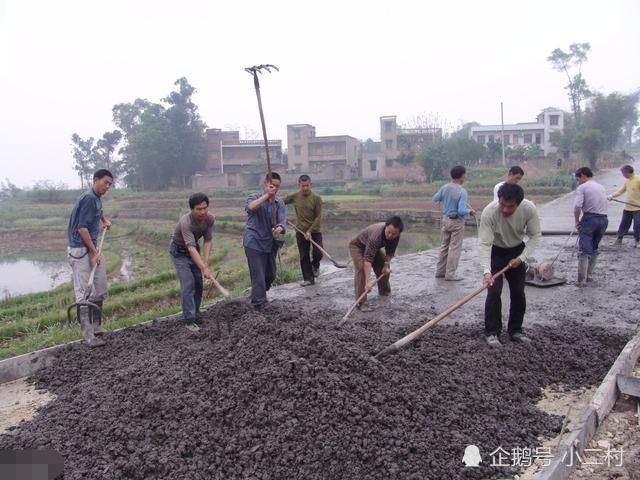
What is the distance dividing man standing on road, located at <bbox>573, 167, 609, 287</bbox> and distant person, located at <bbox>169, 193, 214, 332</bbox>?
193 inches

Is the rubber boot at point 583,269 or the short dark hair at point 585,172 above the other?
the short dark hair at point 585,172

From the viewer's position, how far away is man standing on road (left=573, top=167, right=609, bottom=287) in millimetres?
6727

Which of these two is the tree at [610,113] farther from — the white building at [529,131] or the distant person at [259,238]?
the distant person at [259,238]

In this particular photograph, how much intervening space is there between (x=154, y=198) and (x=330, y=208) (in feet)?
53.3

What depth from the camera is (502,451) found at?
3027mm

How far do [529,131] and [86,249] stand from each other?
165 feet

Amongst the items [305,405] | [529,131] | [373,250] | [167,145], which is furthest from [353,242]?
[529,131]

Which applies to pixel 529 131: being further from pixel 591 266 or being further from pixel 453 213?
pixel 453 213

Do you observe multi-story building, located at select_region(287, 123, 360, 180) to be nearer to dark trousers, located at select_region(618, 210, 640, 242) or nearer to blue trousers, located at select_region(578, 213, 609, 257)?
dark trousers, located at select_region(618, 210, 640, 242)

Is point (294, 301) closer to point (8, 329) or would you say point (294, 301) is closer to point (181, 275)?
point (181, 275)

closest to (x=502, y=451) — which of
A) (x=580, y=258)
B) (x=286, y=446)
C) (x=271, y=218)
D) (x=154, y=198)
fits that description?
(x=286, y=446)

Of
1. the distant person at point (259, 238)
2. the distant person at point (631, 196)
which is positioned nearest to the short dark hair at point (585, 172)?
the distant person at point (631, 196)

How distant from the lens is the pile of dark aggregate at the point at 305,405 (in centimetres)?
299

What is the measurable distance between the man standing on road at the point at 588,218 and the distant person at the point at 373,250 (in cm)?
274
